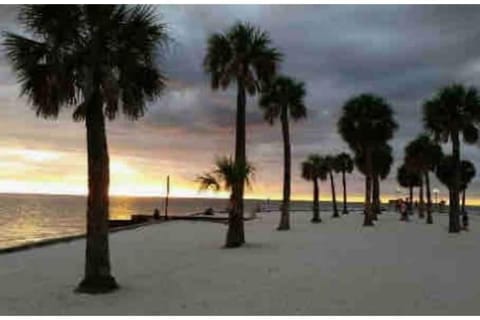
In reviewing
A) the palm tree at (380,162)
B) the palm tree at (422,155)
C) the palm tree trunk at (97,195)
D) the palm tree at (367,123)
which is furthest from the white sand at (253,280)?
the palm tree at (380,162)

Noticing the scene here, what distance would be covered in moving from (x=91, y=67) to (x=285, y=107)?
23482mm

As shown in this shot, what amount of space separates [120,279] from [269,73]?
13.1 metres

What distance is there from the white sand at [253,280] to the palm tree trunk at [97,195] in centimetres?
76

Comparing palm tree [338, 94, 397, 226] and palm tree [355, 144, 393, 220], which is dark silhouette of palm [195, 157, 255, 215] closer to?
palm tree [338, 94, 397, 226]

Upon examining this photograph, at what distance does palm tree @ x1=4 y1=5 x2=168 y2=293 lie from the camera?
40.7ft

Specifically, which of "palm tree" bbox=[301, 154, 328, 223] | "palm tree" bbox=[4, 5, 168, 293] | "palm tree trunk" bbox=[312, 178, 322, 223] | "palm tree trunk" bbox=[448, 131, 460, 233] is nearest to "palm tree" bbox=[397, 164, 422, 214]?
"palm tree" bbox=[301, 154, 328, 223]

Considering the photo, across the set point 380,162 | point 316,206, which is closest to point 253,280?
point 316,206

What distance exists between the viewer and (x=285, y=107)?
3531cm

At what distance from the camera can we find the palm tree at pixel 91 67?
12.4 m

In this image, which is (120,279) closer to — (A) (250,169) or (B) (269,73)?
(A) (250,169)

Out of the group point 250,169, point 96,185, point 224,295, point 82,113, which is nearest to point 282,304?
point 224,295

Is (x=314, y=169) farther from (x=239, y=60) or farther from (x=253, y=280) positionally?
(x=253, y=280)

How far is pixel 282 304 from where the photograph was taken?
11.3 meters

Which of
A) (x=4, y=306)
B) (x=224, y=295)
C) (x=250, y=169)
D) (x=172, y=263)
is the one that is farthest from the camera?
(x=250, y=169)
